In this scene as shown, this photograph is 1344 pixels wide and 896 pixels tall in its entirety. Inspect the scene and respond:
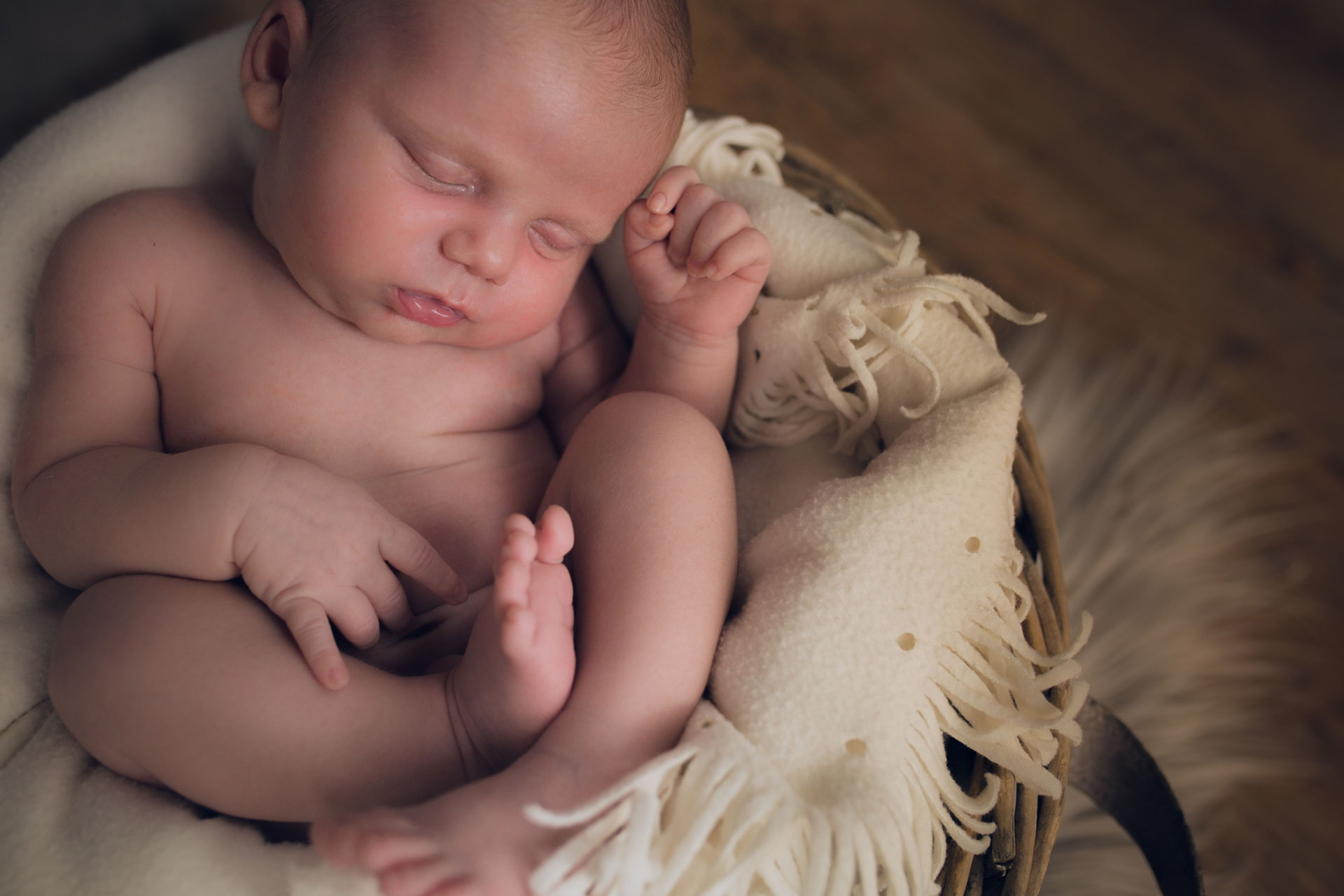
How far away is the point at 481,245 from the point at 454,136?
8 centimetres

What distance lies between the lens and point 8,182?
901mm

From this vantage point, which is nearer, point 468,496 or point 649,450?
point 649,450

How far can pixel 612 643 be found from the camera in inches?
26.2

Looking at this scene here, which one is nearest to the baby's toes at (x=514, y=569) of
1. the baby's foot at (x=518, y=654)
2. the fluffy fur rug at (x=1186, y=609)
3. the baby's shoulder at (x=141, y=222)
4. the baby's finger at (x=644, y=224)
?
the baby's foot at (x=518, y=654)

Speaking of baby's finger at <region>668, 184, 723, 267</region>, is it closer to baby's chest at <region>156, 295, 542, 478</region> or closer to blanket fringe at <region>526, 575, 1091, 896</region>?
baby's chest at <region>156, 295, 542, 478</region>

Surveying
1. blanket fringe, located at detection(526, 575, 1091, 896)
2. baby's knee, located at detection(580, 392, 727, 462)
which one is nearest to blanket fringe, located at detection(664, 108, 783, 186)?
baby's knee, located at detection(580, 392, 727, 462)

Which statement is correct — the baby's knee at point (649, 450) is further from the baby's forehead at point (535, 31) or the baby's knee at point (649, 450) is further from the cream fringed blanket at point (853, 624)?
the baby's forehead at point (535, 31)

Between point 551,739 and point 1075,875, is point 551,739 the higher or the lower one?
the higher one

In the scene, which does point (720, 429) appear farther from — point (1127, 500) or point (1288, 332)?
point (1288, 332)

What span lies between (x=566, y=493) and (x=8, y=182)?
0.62 m

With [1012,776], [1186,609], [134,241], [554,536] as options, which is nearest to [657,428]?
[554,536]

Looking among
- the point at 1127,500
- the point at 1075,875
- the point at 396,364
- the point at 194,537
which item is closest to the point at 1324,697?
the point at 1127,500

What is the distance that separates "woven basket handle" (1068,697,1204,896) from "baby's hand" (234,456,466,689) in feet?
1.81

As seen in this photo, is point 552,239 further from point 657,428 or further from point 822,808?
point 822,808
